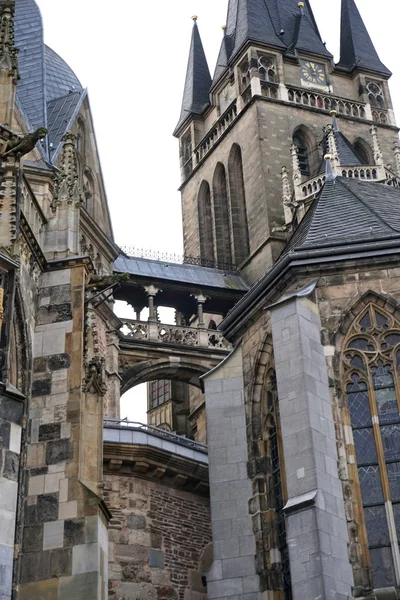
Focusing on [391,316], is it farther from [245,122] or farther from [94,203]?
[245,122]

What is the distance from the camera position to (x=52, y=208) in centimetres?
1802

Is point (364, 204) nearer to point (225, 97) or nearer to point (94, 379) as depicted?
point (94, 379)

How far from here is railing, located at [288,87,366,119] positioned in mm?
45531

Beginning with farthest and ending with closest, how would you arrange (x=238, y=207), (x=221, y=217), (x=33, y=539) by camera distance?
(x=221, y=217) < (x=238, y=207) < (x=33, y=539)

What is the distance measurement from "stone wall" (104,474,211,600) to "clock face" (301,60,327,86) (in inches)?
1117

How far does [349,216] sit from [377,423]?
17.7 ft

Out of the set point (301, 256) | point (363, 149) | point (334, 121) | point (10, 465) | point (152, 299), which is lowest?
point (10, 465)

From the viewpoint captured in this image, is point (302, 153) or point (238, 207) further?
point (302, 153)

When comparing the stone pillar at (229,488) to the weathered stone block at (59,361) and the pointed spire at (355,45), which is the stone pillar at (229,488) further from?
the pointed spire at (355,45)

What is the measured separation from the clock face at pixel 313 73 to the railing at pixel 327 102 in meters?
1.10

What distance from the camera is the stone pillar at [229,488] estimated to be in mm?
18609

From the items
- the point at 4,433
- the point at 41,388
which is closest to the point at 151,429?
the point at 41,388

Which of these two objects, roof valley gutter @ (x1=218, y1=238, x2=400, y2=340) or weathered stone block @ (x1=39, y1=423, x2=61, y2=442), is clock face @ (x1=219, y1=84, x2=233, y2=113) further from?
weathered stone block @ (x1=39, y1=423, x2=61, y2=442)

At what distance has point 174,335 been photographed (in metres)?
33.7
